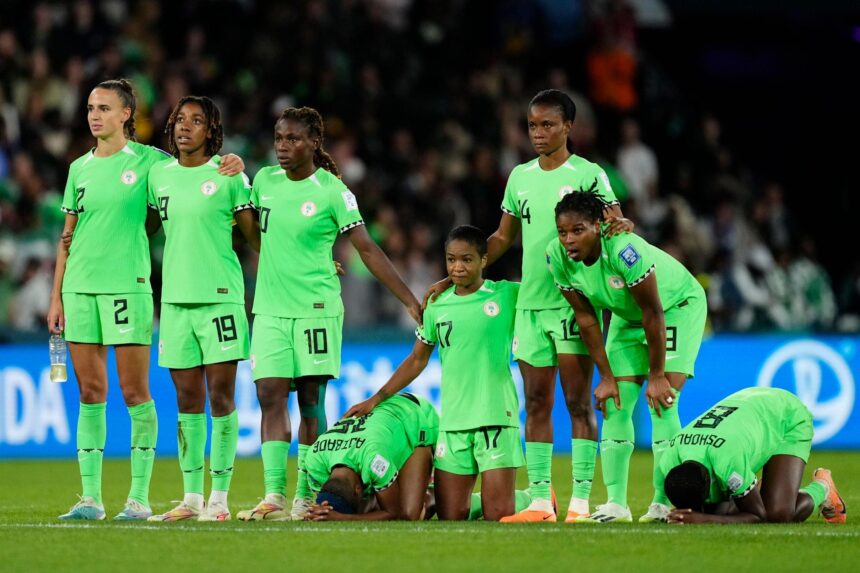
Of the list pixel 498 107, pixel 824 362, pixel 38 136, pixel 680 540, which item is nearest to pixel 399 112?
pixel 498 107

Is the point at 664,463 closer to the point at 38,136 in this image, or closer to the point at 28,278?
the point at 28,278

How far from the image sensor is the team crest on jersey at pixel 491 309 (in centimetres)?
980

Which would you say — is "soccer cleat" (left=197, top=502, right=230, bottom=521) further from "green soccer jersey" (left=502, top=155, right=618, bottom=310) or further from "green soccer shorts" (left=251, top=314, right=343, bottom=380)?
"green soccer jersey" (left=502, top=155, right=618, bottom=310)

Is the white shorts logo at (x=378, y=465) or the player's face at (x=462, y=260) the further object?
the player's face at (x=462, y=260)

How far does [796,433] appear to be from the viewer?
30.9 feet

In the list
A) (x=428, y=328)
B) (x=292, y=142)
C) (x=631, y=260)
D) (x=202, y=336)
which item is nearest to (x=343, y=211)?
(x=292, y=142)

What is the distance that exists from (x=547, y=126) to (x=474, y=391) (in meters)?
1.66

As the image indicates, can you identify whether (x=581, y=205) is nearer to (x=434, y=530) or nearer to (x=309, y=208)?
Answer: (x=309, y=208)

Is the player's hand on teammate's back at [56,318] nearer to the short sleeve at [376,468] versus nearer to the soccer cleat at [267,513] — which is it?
the soccer cleat at [267,513]

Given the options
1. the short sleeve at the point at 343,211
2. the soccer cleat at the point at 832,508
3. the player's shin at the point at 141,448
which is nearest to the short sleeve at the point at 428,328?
the short sleeve at the point at 343,211

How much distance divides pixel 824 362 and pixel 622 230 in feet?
23.7

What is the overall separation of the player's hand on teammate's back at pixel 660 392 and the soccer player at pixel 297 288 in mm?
1532

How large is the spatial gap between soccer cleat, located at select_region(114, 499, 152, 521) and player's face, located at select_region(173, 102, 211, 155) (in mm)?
2161

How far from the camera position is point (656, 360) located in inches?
362
